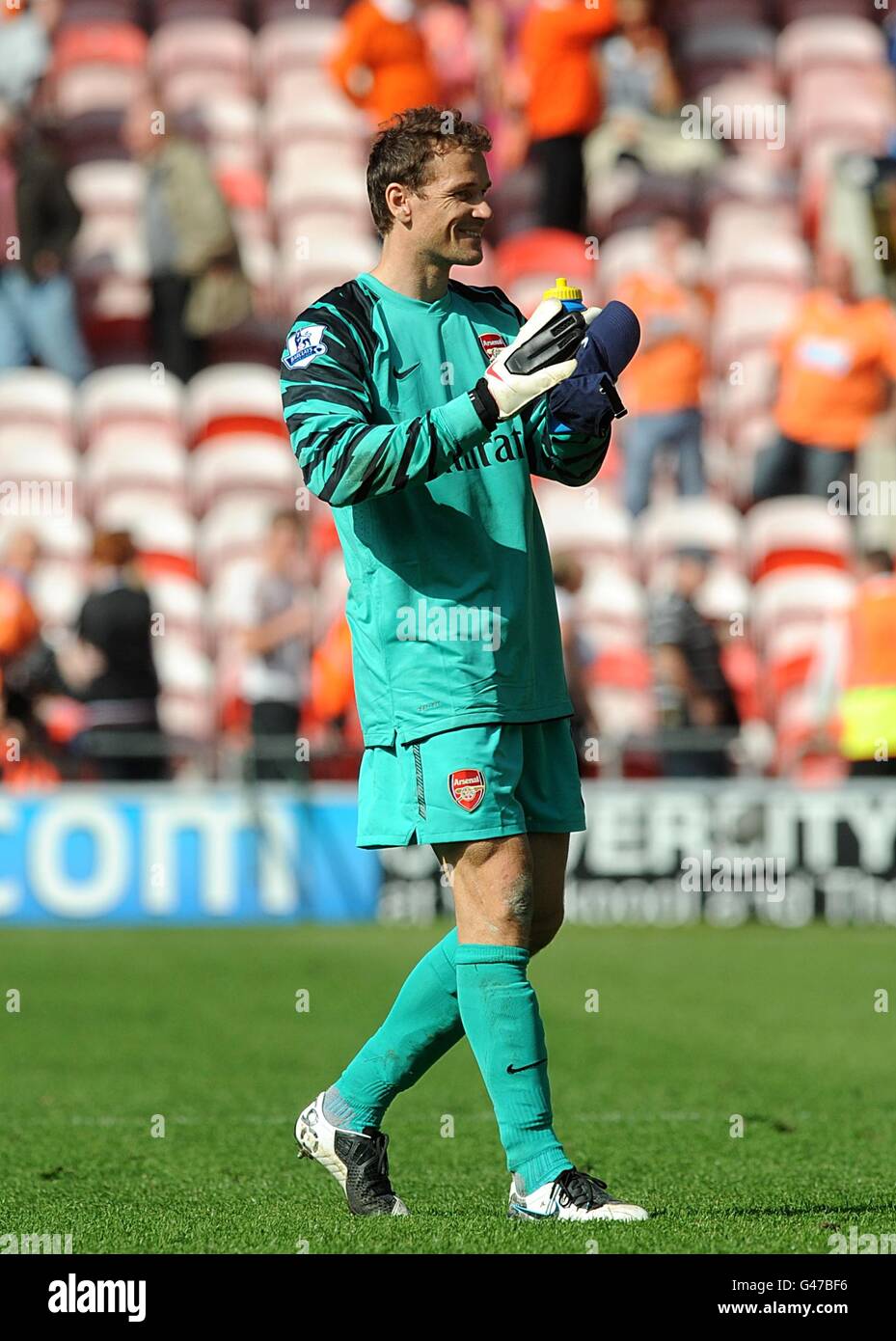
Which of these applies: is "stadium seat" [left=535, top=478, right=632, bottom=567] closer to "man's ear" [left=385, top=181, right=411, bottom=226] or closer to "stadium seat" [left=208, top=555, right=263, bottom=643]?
"stadium seat" [left=208, top=555, right=263, bottom=643]

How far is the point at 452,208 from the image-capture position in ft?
16.2

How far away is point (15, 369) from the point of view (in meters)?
17.4

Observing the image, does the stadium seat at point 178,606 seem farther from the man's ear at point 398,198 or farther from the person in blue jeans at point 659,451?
the man's ear at point 398,198

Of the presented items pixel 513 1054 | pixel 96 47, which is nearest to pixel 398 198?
pixel 513 1054

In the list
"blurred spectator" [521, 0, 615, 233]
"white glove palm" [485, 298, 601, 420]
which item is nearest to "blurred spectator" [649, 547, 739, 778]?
"blurred spectator" [521, 0, 615, 233]

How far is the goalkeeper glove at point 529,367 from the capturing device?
15.2 feet

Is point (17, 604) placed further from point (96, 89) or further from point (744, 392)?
point (96, 89)

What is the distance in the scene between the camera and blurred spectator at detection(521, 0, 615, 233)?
689 inches

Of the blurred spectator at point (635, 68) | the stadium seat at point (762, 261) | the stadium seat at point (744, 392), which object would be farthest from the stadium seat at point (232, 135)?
the stadium seat at point (744, 392)

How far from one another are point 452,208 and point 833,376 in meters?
11.5

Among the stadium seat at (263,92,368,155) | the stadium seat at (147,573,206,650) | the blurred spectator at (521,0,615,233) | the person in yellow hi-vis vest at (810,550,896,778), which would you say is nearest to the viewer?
the person in yellow hi-vis vest at (810,550,896,778)

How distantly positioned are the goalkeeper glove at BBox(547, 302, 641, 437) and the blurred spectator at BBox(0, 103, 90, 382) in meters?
12.6

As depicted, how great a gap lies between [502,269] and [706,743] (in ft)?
18.8
